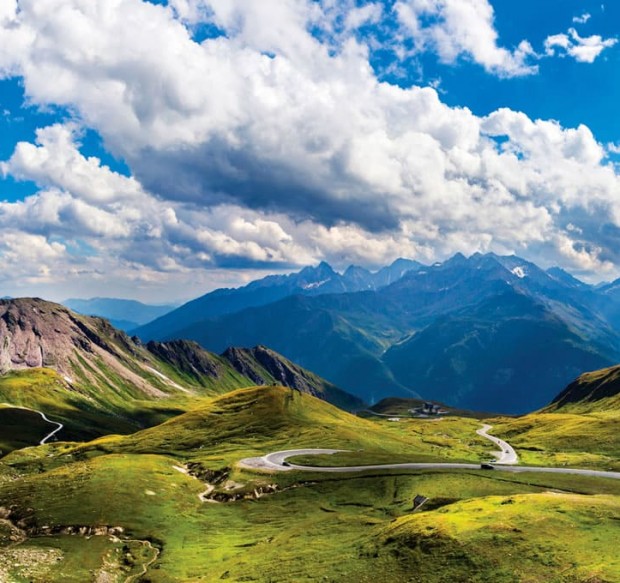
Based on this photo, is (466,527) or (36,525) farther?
(36,525)

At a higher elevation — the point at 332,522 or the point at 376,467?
the point at 332,522

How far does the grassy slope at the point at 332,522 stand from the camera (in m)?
56.8

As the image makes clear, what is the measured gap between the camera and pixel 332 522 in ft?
286

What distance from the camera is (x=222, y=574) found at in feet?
224

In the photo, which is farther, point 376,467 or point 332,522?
point 376,467

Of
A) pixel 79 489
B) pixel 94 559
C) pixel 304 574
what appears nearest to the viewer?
pixel 304 574

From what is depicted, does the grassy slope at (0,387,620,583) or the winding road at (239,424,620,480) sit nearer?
the grassy slope at (0,387,620,583)

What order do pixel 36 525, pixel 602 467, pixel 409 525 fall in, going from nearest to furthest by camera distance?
pixel 409 525 → pixel 36 525 → pixel 602 467

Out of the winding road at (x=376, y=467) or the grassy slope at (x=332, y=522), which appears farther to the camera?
the winding road at (x=376, y=467)

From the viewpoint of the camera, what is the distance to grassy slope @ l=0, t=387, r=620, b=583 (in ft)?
186

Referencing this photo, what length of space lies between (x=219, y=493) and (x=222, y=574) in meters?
50.8

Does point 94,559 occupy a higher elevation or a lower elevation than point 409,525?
lower

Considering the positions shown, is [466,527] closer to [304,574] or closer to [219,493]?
[304,574]

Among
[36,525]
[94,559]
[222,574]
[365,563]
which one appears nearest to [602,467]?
[365,563]
